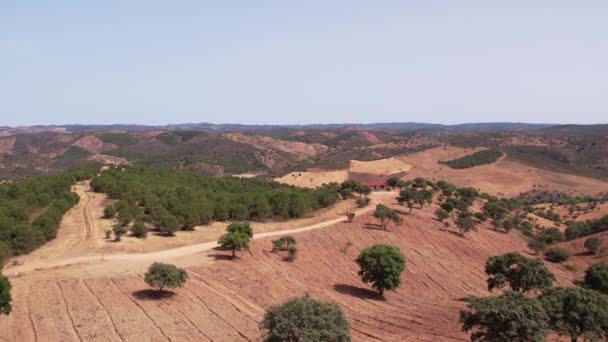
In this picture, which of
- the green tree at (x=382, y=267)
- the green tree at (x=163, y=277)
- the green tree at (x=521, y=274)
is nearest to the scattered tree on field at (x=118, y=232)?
the green tree at (x=163, y=277)

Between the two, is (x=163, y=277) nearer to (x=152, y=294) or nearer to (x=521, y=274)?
(x=152, y=294)

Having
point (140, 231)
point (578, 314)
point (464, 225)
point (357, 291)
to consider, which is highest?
point (578, 314)

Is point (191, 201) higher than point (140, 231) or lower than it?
higher

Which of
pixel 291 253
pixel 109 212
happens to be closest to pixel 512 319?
pixel 291 253

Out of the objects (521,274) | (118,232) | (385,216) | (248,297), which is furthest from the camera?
(385,216)

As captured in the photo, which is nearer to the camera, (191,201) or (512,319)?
(512,319)

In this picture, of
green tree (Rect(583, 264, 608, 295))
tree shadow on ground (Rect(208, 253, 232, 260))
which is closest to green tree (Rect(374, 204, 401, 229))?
tree shadow on ground (Rect(208, 253, 232, 260))

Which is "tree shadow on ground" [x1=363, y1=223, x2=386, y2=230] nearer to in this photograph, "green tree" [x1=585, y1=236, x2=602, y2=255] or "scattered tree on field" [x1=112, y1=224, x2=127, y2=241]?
"green tree" [x1=585, y1=236, x2=602, y2=255]

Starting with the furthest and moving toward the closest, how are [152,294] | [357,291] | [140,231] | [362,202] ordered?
[362,202] → [140,231] → [357,291] → [152,294]
